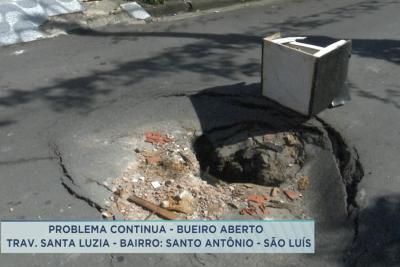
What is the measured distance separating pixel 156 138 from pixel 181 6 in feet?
13.7

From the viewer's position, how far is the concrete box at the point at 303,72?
4.53 meters

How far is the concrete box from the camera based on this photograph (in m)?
4.53

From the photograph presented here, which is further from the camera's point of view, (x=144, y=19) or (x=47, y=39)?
(x=144, y=19)

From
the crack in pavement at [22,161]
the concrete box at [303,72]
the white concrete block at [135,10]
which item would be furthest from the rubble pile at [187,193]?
the white concrete block at [135,10]

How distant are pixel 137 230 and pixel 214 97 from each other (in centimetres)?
218

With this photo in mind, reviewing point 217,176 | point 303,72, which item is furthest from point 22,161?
point 303,72

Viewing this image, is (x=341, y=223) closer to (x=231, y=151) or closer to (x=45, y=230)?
(x=231, y=151)

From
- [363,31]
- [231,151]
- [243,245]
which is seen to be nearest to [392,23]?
[363,31]

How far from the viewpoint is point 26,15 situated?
283 inches

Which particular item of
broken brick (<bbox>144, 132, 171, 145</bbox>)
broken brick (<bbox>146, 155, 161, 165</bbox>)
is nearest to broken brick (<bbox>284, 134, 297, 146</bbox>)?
broken brick (<bbox>144, 132, 171, 145</bbox>)

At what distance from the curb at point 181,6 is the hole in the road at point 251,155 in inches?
150

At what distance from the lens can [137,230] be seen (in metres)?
3.61

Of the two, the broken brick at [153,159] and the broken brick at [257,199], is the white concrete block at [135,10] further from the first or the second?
the broken brick at [257,199]

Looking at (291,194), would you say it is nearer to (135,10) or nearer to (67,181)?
(67,181)
